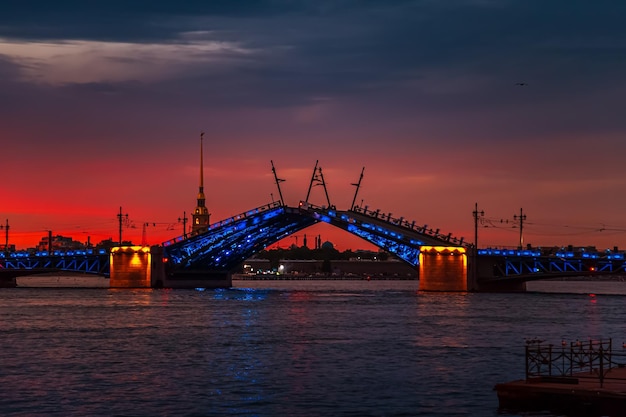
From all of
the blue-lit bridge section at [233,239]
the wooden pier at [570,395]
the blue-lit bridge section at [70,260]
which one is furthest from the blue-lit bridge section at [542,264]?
the wooden pier at [570,395]

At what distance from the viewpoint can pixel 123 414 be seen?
36.8 meters

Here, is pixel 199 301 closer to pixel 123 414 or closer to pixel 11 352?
pixel 11 352

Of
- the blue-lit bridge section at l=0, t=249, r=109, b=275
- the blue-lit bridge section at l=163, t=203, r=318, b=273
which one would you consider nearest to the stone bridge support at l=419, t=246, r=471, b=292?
the blue-lit bridge section at l=163, t=203, r=318, b=273

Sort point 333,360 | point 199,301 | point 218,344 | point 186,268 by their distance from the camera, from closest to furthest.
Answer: point 333,360 < point 218,344 < point 199,301 < point 186,268

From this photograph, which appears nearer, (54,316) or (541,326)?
(541,326)

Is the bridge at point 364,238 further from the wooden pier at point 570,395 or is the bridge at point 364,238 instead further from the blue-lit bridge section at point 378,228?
the wooden pier at point 570,395

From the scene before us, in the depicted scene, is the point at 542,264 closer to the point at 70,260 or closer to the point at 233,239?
the point at 233,239

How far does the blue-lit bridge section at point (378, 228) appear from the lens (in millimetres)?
128500

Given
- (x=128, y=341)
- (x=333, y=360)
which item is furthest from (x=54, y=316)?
(x=333, y=360)

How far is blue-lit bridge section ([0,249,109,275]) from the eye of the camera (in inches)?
5935

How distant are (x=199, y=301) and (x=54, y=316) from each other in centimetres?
2751

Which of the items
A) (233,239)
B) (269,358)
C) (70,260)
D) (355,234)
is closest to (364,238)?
(355,234)

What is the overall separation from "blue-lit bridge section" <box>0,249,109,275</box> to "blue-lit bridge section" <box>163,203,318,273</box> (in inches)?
353

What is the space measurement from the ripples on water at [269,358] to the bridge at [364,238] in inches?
1109
